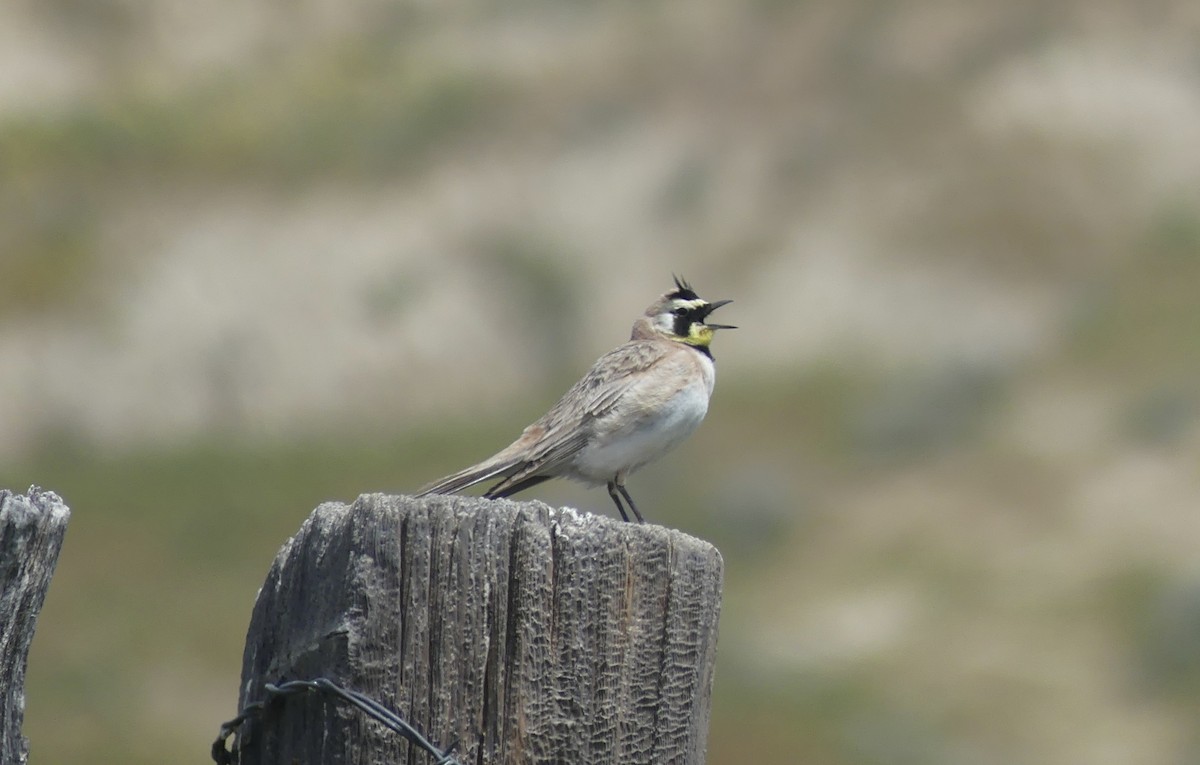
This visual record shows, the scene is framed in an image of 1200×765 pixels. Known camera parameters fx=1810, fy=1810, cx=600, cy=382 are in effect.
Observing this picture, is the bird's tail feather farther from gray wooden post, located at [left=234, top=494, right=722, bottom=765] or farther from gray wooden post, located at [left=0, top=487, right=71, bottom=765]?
gray wooden post, located at [left=0, top=487, right=71, bottom=765]

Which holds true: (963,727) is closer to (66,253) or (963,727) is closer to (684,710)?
(684,710)

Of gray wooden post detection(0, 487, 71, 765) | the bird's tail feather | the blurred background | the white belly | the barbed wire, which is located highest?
the blurred background

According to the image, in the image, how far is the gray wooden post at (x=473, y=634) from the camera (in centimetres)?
419

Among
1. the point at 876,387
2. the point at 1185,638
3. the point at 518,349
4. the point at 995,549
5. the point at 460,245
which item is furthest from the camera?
the point at 460,245

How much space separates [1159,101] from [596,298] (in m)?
14.1

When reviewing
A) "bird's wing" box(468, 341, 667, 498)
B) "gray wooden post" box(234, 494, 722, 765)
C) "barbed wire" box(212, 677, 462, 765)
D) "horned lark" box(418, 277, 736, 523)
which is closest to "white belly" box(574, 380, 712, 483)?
"horned lark" box(418, 277, 736, 523)

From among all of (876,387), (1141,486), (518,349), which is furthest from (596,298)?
(1141,486)

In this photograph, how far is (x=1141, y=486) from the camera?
27797 millimetres

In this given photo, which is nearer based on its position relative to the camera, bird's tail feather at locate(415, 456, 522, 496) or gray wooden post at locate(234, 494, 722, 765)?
gray wooden post at locate(234, 494, 722, 765)

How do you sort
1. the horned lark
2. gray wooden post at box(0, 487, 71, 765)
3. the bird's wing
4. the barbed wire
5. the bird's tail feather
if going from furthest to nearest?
the horned lark < the bird's wing < the bird's tail feather < the barbed wire < gray wooden post at box(0, 487, 71, 765)

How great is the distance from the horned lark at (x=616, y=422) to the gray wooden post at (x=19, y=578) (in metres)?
5.15

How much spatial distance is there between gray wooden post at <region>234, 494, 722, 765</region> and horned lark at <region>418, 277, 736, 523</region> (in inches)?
191

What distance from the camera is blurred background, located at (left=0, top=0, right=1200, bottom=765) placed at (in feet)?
77.3

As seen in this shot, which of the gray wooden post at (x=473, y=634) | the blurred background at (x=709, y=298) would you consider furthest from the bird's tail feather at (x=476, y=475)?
the blurred background at (x=709, y=298)
